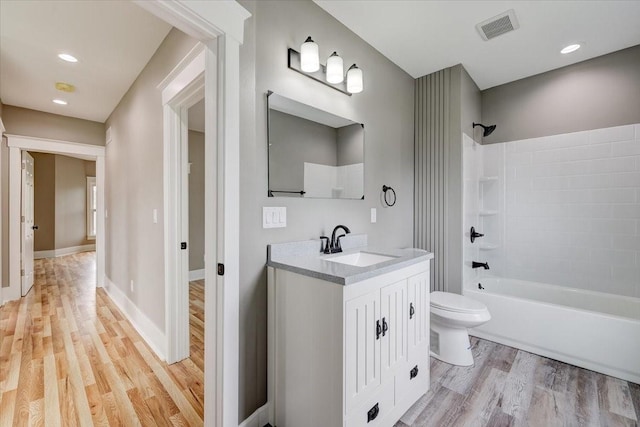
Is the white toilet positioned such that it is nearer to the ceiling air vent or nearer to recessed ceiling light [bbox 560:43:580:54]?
the ceiling air vent

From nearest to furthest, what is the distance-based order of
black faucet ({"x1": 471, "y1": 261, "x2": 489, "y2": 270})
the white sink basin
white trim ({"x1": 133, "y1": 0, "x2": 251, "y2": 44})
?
white trim ({"x1": 133, "y1": 0, "x2": 251, "y2": 44}) → the white sink basin → black faucet ({"x1": 471, "y1": 261, "x2": 489, "y2": 270})

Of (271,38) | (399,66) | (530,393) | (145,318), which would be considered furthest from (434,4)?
(145,318)

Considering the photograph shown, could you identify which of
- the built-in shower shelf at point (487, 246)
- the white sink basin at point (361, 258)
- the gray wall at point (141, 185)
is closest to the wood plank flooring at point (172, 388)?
the gray wall at point (141, 185)

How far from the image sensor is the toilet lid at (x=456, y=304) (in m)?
2.15

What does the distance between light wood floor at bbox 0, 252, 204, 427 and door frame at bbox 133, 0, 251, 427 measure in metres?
0.47

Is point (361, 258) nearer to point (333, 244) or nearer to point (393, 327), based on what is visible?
point (333, 244)

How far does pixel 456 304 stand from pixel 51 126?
5.35 metres

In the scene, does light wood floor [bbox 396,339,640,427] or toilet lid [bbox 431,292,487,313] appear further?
toilet lid [bbox 431,292,487,313]

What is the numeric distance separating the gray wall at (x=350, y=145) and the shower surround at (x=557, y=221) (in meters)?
1.21

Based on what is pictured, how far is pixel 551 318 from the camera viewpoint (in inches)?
90.7

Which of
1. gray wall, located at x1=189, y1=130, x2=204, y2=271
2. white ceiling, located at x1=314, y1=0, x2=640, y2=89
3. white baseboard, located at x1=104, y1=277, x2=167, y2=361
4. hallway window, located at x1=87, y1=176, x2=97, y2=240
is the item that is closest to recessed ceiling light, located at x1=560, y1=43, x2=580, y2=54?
white ceiling, located at x1=314, y1=0, x2=640, y2=89

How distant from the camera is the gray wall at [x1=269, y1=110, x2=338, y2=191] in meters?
1.66

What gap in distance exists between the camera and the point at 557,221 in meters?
2.90

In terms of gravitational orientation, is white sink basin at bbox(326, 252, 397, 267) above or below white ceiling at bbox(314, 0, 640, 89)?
below
